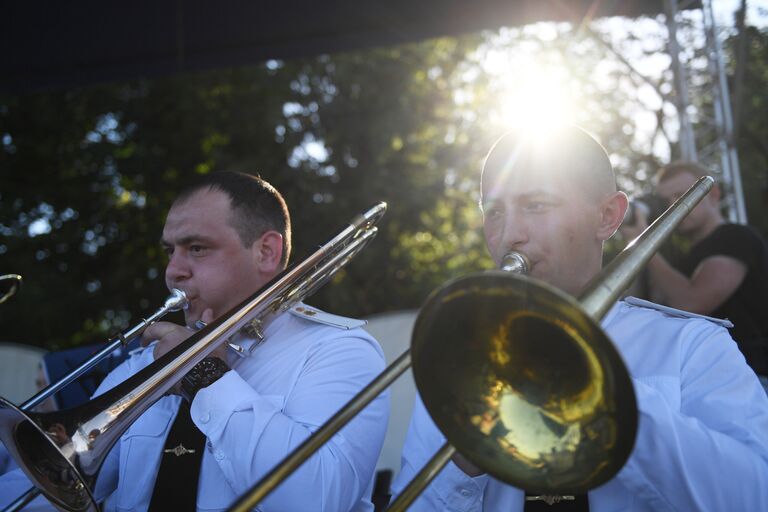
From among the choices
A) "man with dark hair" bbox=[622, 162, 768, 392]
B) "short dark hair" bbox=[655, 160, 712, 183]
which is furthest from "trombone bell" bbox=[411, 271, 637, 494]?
"short dark hair" bbox=[655, 160, 712, 183]

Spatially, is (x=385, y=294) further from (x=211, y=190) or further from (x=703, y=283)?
(x=211, y=190)

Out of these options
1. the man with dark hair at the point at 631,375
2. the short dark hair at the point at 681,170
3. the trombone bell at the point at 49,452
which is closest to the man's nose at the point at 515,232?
the man with dark hair at the point at 631,375

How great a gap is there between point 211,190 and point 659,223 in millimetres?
1613

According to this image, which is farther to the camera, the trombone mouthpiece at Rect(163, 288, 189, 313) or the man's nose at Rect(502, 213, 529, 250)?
the trombone mouthpiece at Rect(163, 288, 189, 313)

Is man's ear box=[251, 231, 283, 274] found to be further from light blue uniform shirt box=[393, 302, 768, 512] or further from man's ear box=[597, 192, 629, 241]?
man's ear box=[597, 192, 629, 241]

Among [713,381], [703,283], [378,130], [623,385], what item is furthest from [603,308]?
[378,130]

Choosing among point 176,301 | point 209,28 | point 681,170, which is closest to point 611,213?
point 176,301

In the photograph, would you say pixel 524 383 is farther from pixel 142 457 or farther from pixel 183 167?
pixel 183 167

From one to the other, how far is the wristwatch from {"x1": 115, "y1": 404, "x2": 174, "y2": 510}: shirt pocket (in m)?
0.33

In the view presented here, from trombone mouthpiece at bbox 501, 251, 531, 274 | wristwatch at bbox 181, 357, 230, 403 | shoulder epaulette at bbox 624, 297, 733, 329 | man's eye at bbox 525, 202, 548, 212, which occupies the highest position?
man's eye at bbox 525, 202, 548, 212

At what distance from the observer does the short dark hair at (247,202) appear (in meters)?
2.63

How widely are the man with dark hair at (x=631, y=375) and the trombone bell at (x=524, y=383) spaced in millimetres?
46

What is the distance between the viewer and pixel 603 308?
51.6 inches

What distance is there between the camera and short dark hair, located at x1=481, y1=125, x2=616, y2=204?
2051 mm
